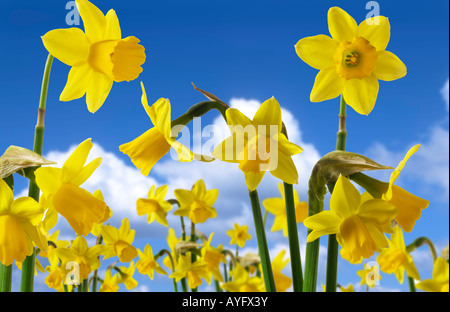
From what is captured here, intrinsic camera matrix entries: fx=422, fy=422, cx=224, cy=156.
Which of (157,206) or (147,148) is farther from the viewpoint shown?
(157,206)

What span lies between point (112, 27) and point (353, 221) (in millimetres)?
910

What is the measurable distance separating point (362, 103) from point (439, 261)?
1.57m

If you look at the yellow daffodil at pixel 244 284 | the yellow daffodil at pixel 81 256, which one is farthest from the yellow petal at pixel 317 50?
the yellow daffodil at pixel 81 256

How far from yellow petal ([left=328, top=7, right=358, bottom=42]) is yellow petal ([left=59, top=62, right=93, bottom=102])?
762 mm

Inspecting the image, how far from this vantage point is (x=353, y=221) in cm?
117

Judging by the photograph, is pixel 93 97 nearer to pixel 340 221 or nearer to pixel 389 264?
pixel 340 221

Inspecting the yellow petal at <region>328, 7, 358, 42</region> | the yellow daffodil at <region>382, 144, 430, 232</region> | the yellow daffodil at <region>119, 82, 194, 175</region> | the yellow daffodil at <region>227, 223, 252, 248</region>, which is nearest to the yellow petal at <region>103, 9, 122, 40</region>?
the yellow daffodil at <region>119, 82, 194, 175</region>

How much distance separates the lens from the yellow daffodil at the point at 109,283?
2.82 m

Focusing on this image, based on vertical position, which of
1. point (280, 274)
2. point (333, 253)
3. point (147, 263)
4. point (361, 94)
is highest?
point (361, 94)

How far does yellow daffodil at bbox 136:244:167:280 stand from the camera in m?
2.82

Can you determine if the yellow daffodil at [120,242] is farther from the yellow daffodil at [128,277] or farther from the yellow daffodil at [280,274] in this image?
the yellow daffodil at [280,274]

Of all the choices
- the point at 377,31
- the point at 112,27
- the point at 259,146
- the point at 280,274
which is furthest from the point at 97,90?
the point at 280,274

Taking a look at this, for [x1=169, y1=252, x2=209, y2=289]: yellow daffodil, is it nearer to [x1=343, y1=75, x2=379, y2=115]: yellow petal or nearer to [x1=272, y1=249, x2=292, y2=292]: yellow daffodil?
[x1=272, y1=249, x2=292, y2=292]: yellow daffodil

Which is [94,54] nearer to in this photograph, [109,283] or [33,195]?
[33,195]
